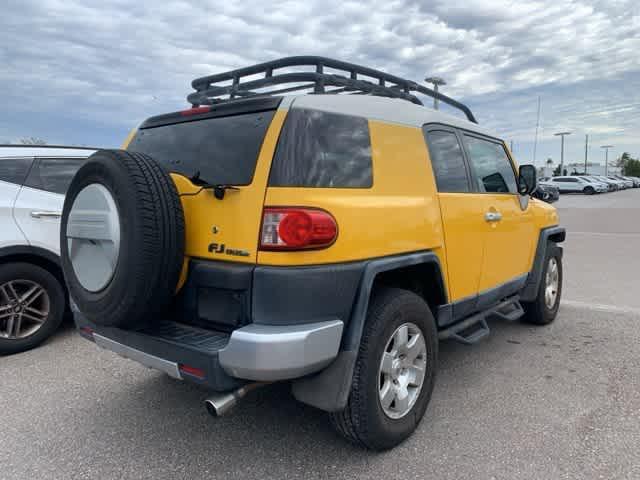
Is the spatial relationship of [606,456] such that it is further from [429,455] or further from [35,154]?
[35,154]

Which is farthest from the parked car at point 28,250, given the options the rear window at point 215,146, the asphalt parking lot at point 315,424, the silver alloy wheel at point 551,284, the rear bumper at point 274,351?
the silver alloy wheel at point 551,284

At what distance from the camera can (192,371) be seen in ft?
7.02

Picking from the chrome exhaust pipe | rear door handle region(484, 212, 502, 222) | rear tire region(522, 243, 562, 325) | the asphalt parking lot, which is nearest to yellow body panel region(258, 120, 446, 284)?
the chrome exhaust pipe

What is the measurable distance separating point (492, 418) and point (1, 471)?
110 inches

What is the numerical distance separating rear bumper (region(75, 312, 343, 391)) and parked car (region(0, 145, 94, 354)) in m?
2.44

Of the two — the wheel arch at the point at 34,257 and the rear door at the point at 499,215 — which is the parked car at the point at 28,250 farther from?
the rear door at the point at 499,215

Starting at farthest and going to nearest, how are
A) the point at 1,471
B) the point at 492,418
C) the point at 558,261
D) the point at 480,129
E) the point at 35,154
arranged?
the point at 558,261 < the point at 35,154 < the point at 480,129 < the point at 492,418 < the point at 1,471

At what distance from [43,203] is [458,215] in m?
3.69

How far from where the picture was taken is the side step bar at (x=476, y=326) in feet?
10.4

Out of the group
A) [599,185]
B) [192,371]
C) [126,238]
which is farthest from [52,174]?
[599,185]

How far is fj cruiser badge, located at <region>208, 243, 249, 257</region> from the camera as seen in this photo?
7.13ft

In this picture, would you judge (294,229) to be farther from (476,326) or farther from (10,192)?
(10,192)

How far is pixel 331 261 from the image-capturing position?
7.13 ft

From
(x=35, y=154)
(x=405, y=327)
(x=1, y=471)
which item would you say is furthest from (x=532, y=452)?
(x=35, y=154)
